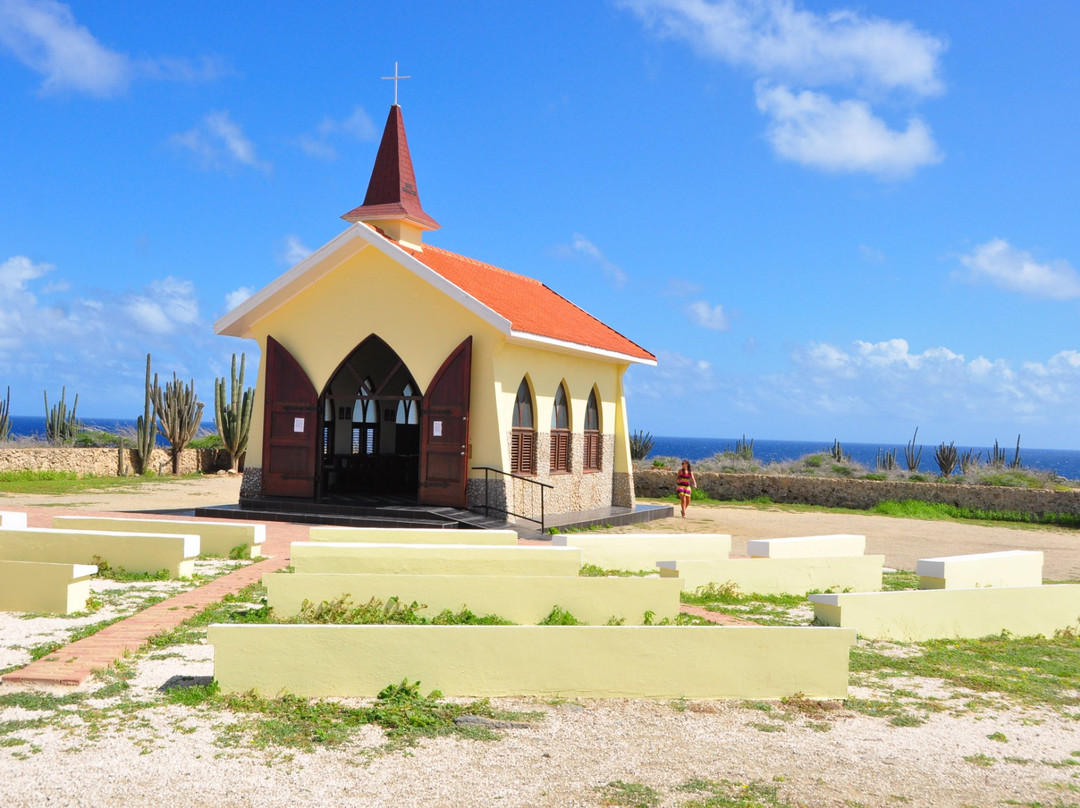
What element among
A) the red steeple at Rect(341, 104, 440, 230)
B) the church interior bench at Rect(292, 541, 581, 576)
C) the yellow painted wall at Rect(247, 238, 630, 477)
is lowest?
the church interior bench at Rect(292, 541, 581, 576)

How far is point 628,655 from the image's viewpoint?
7.40m

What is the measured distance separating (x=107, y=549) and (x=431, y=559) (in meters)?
3.93

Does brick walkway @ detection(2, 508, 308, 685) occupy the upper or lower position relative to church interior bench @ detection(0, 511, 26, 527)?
lower

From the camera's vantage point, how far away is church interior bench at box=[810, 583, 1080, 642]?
9.80 meters

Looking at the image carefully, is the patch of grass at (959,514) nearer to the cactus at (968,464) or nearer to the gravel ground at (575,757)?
the cactus at (968,464)

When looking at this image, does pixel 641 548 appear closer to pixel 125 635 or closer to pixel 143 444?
pixel 125 635

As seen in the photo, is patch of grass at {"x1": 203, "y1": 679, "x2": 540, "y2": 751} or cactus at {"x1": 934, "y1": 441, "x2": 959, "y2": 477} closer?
patch of grass at {"x1": 203, "y1": 679, "x2": 540, "y2": 751}

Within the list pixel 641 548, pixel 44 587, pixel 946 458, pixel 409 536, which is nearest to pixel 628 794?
pixel 44 587

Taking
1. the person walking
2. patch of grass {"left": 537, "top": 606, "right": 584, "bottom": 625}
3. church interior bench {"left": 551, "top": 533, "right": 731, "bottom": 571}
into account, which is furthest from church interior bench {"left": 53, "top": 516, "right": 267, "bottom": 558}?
the person walking

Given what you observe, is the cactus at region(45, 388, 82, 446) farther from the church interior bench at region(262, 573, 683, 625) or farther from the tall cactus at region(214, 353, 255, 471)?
the church interior bench at region(262, 573, 683, 625)

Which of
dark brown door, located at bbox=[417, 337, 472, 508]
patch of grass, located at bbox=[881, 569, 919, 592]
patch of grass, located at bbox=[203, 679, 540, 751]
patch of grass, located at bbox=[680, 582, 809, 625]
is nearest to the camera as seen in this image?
patch of grass, located at bbox=[203, 679, 540, 751]

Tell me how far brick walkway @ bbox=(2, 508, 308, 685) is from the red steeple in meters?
8.59

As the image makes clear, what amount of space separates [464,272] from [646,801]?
15326 millimetres

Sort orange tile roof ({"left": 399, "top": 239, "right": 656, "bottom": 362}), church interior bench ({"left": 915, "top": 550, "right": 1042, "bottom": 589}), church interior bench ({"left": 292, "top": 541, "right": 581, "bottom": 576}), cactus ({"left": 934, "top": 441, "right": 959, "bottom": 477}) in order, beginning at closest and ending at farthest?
1. church interior bench ({"left": 292, "top": 541, "right": 581, "bottom": 576})
2. church interior bench ({"left": 915, "top": 550, "right": 1042, "bottom": 589})
3. orange tile roof ({"left": 399, "top": 239, "right": 656, "bottom": 362})
4. cactus ({"left": 934, "top": 441, "right": 959, "bottom": 477})
